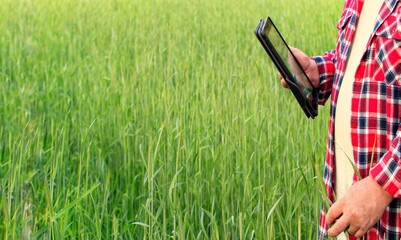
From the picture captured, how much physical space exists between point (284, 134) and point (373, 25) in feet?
4.10

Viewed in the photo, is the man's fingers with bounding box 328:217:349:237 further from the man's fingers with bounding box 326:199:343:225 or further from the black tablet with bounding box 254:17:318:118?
the black tablet with bounding box 254:17:318:118

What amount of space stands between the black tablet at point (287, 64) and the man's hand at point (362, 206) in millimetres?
247

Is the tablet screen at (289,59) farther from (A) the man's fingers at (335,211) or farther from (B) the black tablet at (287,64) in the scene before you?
(A) the man's fingers at (335,211)

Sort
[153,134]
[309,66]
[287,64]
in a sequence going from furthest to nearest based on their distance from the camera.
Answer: [153,134], [309,66], [287,64]

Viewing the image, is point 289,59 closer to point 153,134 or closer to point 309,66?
point 309,66

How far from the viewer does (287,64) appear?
4.83ft

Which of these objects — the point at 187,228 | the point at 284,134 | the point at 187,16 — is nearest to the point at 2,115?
the point at 284,134

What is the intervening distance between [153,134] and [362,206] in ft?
5.26

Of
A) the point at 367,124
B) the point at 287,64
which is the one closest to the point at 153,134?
the point at 287,64

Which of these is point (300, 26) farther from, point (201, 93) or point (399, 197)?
point (399, 197)

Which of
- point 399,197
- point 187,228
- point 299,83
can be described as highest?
point 299,83

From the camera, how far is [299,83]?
1.51 m

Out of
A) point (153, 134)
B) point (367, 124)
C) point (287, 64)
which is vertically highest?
point (287, 64)

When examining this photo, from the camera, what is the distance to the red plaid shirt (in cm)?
129
